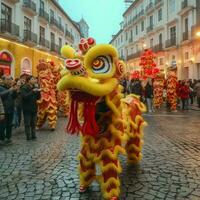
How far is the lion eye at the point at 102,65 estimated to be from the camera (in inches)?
166

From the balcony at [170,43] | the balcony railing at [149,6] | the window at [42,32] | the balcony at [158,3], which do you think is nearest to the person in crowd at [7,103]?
the window at [42,32]

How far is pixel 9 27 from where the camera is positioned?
25.6 meters

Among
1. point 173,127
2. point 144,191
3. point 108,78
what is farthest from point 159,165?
point 173,127

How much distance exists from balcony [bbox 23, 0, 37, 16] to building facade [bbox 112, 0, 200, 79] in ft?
45.5

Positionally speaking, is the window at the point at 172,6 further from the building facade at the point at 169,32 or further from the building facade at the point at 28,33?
the building facade at the point at 28,33

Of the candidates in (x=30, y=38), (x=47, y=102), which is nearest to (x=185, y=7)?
(x=30, y=38)

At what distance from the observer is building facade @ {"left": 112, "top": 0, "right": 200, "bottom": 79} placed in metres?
30.9

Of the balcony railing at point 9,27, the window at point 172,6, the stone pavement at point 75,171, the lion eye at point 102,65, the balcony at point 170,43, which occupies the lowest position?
the stone pavement at point 75,171

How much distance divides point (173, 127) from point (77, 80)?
25.7ft

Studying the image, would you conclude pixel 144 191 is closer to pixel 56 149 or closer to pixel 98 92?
pixel 98 92

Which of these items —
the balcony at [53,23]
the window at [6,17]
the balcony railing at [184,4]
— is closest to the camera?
the window at [6,17]

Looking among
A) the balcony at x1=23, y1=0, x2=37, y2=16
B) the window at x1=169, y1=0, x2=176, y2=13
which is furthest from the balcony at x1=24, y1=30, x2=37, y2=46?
the window at x1=169, y1=0, x2=176, y2=13

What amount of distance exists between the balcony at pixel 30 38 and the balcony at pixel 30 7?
1746 mm

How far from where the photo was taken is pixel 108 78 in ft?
14.0
